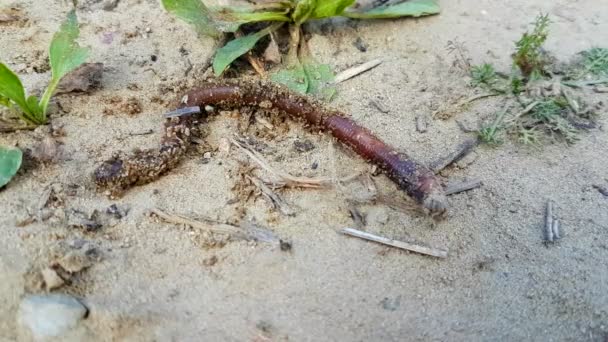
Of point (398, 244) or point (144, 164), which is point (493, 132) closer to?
point (398, 244)

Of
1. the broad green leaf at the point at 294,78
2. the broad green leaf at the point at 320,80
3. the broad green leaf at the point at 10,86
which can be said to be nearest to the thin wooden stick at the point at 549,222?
the broad green leaf at the point at 320,80

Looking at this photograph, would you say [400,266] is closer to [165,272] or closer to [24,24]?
[165,272]

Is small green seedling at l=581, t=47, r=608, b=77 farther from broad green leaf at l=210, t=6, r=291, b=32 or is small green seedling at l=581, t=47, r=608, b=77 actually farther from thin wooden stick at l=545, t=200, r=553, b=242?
broad green leaf at l=210, t=6, r=291, b=32

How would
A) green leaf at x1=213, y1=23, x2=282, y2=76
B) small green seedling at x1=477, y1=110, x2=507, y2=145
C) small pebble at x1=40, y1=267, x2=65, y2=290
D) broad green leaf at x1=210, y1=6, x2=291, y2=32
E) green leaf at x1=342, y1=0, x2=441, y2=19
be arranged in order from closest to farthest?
small pebble at x1=40, y1=267, x2=65, y2=290 → small green seedling at x1=477, y1=110, x2=507, y2=145 → green leaf at x1=213, y1=23, x2=282, y2=76 → broad green leaf at x1=210, y1=6, x2=291, y2=32 → green leaf at x1=342, y1=0, x2=441, y2=19

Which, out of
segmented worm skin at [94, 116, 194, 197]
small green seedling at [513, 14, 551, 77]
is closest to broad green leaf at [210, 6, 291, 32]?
segmented worm skin at [94, 116, 194, 197]

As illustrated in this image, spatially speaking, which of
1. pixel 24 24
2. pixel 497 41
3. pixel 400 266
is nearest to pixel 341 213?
pixel 400 266

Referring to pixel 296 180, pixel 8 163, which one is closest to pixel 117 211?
pixel 8 163

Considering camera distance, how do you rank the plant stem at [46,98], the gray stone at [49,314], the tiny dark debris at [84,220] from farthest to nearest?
the plant stem at [46,98] < the tiny dark debris at [84,220] < the gray stone at [49,314]

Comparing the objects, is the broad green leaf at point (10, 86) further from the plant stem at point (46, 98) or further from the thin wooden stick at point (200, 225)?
the thin wooden stick at point (200, 225)
